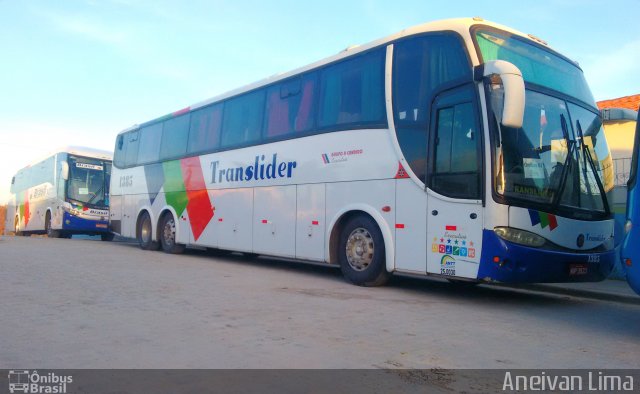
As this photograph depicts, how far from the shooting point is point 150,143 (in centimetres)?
1612

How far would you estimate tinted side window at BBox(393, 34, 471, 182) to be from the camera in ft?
24.6

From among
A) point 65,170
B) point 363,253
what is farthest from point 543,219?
point 65,170

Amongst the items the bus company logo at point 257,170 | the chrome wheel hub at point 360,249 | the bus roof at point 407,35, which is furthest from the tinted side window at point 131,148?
the chrome wheel hub at point 360,249

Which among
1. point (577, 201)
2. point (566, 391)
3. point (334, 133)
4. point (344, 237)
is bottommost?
point (566, 391)

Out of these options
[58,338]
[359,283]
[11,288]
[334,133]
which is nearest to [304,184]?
[334,133]

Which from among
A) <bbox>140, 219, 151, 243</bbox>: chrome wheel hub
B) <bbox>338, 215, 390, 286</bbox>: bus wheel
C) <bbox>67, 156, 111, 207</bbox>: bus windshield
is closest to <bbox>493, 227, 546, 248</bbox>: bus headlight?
<bbox>338, 215, 390, 286</bbox>: bus wheel

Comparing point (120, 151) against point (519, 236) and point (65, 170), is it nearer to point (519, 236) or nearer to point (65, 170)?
point (65, 170)

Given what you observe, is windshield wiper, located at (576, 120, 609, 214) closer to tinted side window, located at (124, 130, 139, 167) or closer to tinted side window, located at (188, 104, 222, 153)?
tinted side window, located at (188, 104, 222, 153)

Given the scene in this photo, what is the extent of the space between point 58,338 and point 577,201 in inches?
259

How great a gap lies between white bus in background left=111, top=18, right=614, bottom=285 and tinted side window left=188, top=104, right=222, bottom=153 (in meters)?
1.99

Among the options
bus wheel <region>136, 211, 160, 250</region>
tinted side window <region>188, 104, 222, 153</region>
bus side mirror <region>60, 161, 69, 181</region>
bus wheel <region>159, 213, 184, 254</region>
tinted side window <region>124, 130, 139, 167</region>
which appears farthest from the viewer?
bus side mirror <region>60, 161, 69, 181</region>

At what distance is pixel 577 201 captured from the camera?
743cm

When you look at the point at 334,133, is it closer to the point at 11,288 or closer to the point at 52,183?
the point at 11,288

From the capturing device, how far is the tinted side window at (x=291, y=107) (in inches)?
396
